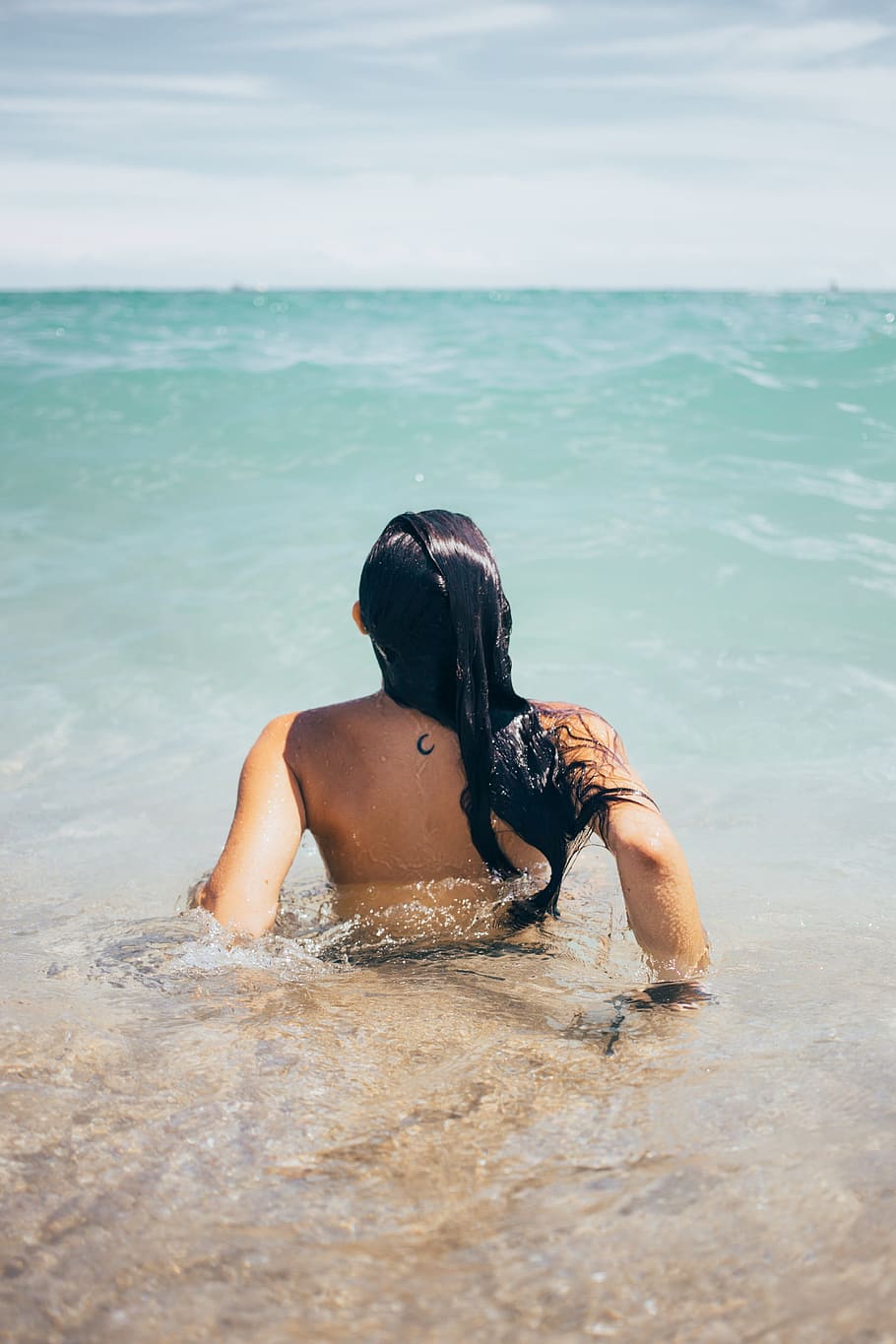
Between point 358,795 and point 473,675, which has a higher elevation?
point 473,675

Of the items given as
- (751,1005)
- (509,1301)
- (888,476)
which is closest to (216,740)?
(751,1005)

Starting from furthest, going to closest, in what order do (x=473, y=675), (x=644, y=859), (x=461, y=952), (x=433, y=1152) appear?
(x=461, y=952) → (x=473, y=675) → (x=644, y=859) → (x=433, y=1152)

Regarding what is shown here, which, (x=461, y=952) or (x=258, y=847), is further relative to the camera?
(x=461, y=952)

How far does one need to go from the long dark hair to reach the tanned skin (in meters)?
0.05

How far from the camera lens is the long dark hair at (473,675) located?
7.42ft

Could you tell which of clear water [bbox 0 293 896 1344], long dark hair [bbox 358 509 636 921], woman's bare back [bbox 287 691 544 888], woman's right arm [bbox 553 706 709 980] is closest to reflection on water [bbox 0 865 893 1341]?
clear water [bbox 0 293 896 1344]

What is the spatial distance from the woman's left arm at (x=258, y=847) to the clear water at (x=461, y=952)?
11cm

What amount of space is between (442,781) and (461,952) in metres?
0.50

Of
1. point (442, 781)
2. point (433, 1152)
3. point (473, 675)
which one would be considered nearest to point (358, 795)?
point (442, 781)

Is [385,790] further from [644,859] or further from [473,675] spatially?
[644,859]

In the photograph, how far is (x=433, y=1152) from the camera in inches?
70.0

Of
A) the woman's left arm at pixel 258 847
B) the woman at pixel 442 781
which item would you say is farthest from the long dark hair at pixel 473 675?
the woman's left arm at pixel 258 847

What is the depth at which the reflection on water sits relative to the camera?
1.44m

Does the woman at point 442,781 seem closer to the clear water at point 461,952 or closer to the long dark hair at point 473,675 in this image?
the long dark hair at point 473,675
